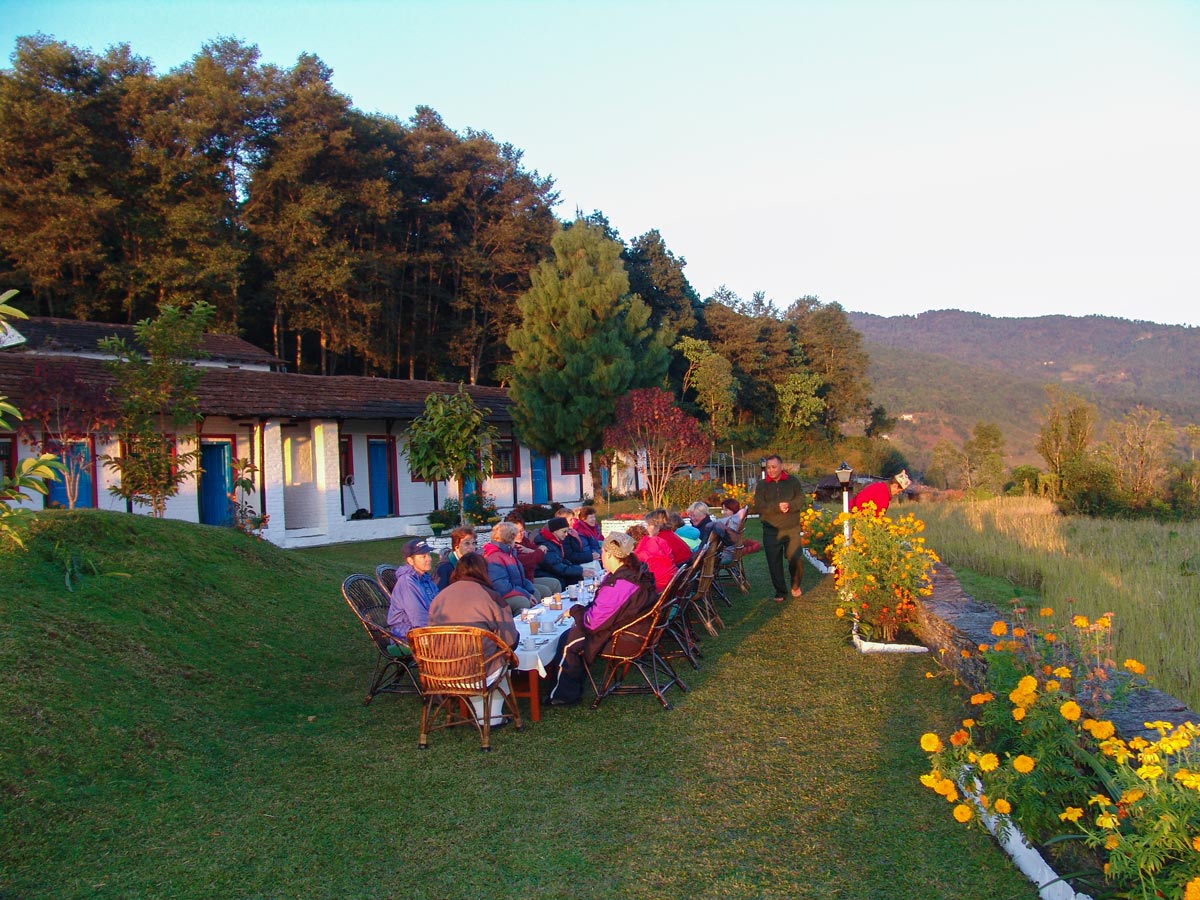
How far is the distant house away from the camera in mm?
16375

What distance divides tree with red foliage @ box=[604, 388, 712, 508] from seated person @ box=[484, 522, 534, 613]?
11.7 m

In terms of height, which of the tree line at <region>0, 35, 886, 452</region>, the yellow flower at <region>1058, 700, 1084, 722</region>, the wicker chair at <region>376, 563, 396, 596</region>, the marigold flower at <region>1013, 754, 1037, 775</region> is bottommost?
the marigold flower at <region>1013, 754, 1037, 775</region>

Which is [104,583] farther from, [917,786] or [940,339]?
[940,339]

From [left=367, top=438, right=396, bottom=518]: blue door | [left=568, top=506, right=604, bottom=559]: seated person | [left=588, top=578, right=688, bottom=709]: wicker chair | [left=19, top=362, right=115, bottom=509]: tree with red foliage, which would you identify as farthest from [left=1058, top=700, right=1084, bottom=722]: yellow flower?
[left=367, top=438, right=396, bottom=518]: blue door

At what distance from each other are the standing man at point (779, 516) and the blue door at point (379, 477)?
543 inches

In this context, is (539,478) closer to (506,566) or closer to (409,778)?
(506,566)

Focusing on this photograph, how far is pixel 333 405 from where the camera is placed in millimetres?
19266

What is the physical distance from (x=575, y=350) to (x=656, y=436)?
598 cm

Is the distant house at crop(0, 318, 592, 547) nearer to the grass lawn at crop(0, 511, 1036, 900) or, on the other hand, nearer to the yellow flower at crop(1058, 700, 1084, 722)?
the grass lawn at crop(0, 511, 1036, 900)

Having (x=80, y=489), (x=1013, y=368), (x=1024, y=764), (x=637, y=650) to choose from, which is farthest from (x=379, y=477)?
(x=1013, y=368)

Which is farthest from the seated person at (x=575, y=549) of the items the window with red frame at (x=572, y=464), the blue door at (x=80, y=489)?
the window with red frame at (x=572, y=464)

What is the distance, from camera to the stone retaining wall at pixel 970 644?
3.72 m

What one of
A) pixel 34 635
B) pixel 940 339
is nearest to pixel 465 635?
pixel 34 635

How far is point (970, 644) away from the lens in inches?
214
